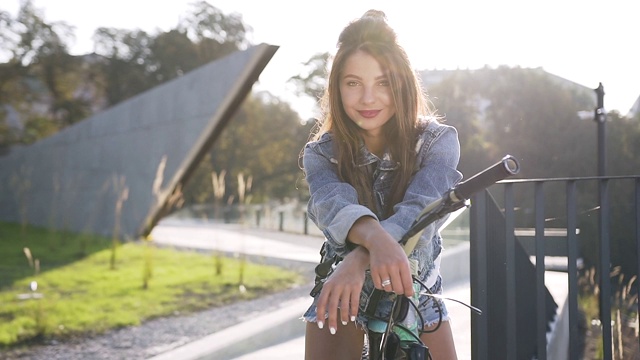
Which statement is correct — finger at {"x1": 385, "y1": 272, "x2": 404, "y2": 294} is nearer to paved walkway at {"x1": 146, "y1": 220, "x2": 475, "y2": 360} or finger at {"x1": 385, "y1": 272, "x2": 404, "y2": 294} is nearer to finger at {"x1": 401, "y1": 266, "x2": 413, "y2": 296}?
finger at {"x1": 401, "y1": 266, "x2": 413, "y2": 296}

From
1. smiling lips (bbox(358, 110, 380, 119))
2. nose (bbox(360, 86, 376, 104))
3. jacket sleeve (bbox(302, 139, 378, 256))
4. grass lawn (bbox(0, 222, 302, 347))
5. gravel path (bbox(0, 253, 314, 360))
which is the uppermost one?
nose (bbox(360, 86, 376, 104))

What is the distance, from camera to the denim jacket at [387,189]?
1267 millimetres

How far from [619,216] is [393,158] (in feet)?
6.98

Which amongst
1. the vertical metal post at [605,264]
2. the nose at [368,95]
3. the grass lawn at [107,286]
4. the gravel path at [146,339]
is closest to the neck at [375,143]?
the nose at [368,95]

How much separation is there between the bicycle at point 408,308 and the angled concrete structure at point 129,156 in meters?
8.31

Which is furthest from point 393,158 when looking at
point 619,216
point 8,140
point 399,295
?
point 8,140

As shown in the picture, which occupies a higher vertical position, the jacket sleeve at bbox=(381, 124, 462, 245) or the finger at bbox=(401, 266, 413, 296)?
the jacket sleeve at bbox=(381, 124, 462, 245)

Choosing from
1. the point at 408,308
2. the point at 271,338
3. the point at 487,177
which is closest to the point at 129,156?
the point at 271,338

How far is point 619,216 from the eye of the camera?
316 cm

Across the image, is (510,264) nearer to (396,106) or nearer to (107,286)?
→ (396,106)

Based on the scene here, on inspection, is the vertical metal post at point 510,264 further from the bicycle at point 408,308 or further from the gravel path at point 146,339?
the gravel path at point 146,339

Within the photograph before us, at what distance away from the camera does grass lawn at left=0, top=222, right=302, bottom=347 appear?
5.27 m

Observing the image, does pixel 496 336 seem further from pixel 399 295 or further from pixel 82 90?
pixel 82 90

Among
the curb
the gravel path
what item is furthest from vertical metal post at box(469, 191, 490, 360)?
the gravel path
